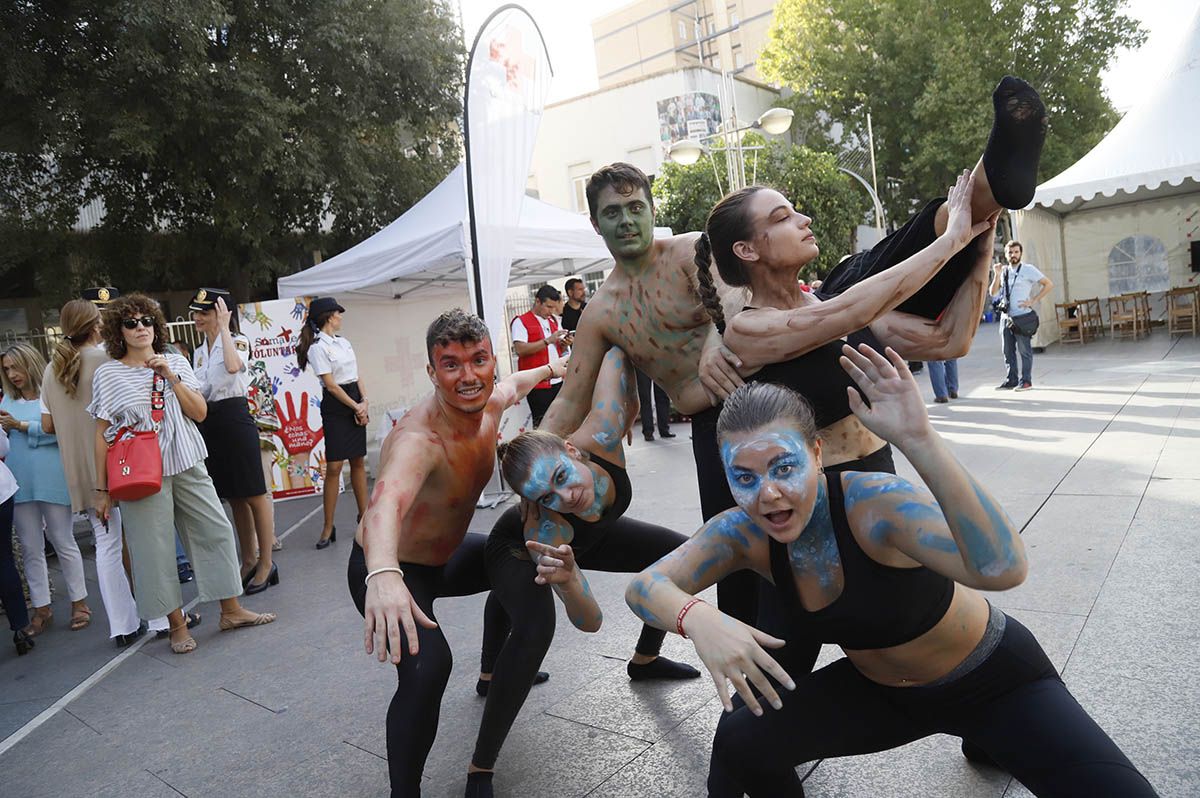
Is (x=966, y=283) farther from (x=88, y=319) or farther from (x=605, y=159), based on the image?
(x=605, y=159)

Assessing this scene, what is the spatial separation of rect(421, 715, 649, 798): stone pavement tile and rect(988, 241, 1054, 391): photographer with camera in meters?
7.73

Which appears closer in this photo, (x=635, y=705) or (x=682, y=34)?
(x=635, y=705)

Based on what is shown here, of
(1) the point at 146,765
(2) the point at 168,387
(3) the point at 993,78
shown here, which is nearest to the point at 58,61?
(2) the point at 168,387

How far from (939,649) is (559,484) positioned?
112 centimetres

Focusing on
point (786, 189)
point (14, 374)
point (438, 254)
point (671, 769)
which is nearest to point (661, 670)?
point (671, 769)

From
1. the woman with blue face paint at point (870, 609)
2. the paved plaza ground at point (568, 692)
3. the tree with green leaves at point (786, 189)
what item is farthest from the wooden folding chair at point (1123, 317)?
the woman with blue face paint at point (870, 609)

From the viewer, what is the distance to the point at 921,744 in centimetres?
239

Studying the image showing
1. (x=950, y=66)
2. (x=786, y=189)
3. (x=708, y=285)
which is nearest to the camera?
(x=708, y=285)

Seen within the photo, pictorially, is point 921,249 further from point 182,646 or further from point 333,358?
point 333,358

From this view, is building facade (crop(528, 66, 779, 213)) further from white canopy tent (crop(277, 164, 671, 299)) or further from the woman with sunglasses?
the woman with sunglasses

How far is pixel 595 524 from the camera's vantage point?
2.69 metres

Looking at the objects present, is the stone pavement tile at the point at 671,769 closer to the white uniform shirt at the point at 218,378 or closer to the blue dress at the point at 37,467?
the white uniform shirt at the point at 218,378

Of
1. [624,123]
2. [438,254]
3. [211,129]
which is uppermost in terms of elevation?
[624,123]

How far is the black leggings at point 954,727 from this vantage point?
5.02 feet
